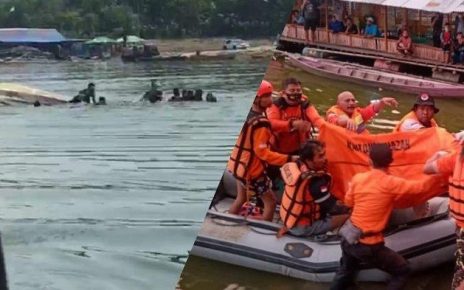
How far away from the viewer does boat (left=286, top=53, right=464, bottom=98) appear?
5.72ft

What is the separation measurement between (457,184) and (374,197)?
28 centimetres

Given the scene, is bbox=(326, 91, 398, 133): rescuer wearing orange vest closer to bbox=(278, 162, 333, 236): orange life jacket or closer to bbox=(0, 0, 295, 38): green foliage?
bbox=(278, 162, 333, 236): orange life jacket

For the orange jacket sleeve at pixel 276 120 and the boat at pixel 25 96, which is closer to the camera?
the boat at pixel 25 96

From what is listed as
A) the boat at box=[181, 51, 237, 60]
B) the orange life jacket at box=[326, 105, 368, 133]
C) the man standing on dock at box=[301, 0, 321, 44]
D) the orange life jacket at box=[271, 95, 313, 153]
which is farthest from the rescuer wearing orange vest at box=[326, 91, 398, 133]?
the boat at box=[181, 51, 237, 60]

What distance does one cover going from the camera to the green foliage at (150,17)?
53cm

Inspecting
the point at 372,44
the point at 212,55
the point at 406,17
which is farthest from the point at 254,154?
the point at 212,55

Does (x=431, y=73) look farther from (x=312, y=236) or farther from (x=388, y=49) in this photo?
(x=312, y=236)

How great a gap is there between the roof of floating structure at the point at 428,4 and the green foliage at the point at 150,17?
1.11 meters

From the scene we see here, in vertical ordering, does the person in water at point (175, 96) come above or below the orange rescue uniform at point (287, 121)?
above

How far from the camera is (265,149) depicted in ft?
5.01

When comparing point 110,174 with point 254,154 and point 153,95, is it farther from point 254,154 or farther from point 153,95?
point 254,154

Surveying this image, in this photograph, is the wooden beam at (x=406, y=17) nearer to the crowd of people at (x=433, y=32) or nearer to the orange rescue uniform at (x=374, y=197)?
the crowd of people at (x=433, y=32)

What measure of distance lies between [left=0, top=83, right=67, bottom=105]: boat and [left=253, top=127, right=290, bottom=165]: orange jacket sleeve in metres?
0.93

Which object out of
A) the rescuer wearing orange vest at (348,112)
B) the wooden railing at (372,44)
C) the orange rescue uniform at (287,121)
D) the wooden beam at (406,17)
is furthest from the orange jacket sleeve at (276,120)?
the wooden beam at (406,17)
